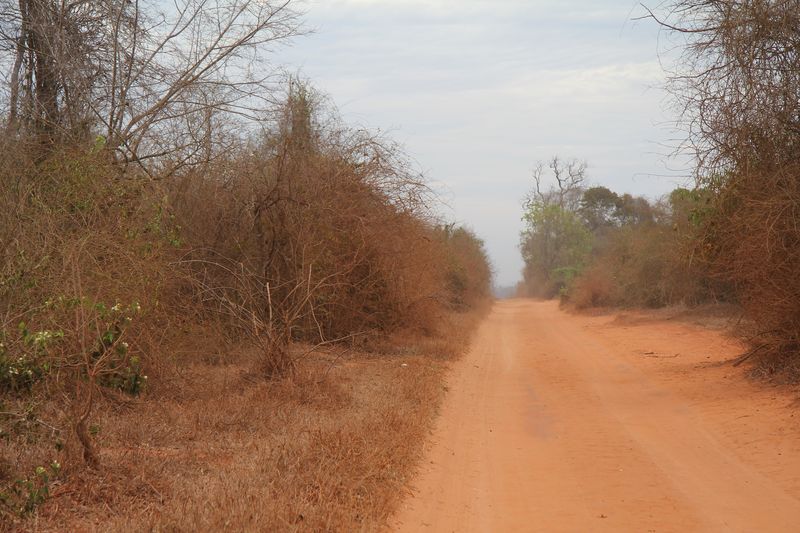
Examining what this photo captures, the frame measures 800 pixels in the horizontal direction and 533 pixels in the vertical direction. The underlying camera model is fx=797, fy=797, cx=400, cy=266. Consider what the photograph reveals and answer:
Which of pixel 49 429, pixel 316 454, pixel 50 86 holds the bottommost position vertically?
pixel 316 454

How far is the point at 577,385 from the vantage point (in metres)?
14.3

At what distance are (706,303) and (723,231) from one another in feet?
57.0

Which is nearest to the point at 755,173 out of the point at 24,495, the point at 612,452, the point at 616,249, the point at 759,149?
the point at 759,149

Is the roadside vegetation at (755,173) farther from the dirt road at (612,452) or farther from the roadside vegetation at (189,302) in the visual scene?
the roadside vegetation at (189,302)

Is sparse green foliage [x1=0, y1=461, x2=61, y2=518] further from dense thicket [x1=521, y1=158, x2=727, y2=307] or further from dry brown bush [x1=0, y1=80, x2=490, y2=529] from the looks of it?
dense thicket [x1=521, y1=158, x2=727, y2=307]

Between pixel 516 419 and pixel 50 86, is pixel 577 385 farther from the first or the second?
pixel 50 86

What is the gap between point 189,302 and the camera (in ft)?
41.1

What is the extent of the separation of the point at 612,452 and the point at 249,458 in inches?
163

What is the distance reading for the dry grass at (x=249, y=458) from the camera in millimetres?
5547

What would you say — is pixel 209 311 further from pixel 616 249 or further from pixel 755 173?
pixel 616 249

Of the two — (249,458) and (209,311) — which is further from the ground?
(209,311)

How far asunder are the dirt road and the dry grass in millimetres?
457

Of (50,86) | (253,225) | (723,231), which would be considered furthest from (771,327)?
(50,86)

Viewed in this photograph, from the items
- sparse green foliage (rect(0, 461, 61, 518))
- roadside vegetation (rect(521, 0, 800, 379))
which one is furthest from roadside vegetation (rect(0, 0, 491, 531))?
roadside vegetation (rect(521, 0, 800, 379))
